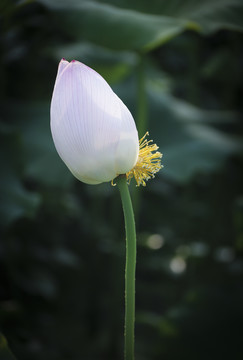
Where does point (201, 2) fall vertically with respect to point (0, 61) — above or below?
below

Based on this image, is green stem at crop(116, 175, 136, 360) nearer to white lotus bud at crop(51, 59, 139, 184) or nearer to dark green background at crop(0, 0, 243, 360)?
white lotus bud at crop(51, 59, 139, 184)

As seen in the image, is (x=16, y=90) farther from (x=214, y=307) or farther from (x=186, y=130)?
(x=214, y=307)

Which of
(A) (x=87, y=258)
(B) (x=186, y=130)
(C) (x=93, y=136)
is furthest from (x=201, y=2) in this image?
(A) (x=87, y=258)

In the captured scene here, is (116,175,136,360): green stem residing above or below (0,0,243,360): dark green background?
below

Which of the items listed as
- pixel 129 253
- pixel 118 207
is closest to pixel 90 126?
pixel 129 253

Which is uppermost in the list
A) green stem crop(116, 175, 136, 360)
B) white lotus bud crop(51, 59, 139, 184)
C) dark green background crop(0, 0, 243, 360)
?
dark green background crop(0, 0, 243, 360)

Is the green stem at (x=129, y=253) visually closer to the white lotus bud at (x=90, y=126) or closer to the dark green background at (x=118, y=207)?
the white lotus bud at (x=90, y=126)

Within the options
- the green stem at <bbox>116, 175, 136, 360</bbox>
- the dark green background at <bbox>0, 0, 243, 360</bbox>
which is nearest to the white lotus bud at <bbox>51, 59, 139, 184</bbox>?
the green stem at <bbox>116, 175, 136, 360</bbox>
